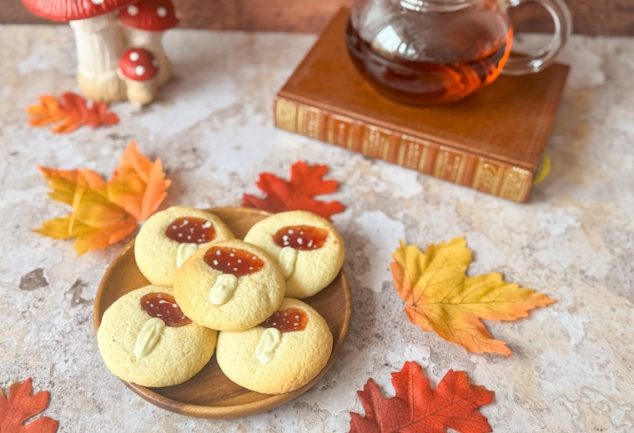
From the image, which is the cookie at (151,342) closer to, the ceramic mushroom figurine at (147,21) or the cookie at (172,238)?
the cookie at (172,238)

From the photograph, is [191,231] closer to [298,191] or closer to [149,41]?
[298,191]

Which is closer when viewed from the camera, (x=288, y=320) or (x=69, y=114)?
(x=288, y=320)

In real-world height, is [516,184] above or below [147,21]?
below

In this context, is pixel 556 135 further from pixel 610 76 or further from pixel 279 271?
pixel 279 271

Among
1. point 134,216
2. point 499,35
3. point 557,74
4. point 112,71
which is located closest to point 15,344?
point 134,216

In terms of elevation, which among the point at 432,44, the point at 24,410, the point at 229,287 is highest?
the point at 432,44

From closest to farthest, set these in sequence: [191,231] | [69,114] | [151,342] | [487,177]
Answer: [151,342] → [191,231] → [487,177] → [69,114]

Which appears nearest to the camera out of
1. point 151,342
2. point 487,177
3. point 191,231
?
point 151,342

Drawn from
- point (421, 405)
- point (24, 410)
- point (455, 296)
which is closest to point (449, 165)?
point (455, 296)

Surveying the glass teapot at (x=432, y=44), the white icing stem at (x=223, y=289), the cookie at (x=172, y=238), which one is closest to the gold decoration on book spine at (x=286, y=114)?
the glass teapot at (x=432, y=44)
